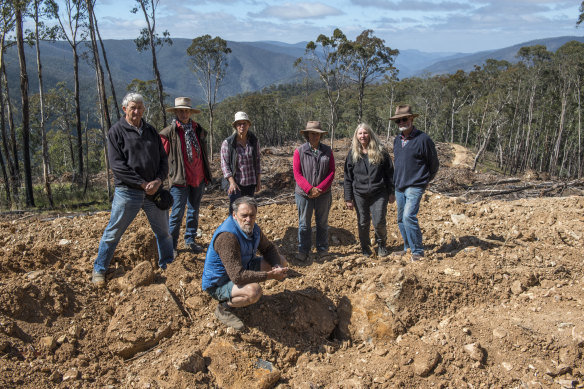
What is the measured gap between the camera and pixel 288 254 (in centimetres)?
452

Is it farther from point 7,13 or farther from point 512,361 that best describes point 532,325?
point 7,13

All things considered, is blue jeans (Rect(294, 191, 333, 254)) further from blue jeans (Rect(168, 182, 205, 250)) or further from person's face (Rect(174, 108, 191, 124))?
person's face (Rect(174, 108, 191, 124))

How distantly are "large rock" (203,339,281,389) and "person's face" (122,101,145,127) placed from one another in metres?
2.02

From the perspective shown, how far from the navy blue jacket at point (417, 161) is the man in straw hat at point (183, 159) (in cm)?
208

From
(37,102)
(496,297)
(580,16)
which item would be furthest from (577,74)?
(37,102)

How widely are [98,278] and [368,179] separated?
9.25 feet

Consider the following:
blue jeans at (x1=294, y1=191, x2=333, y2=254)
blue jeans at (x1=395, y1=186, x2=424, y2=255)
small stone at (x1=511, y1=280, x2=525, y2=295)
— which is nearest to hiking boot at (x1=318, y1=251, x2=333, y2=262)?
blue jeans at (x1=294, y1=191, x2=333, y2=254)

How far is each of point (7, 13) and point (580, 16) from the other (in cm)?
2665

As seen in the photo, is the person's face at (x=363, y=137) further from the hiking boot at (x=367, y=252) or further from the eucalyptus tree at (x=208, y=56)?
the eucalyptus tree at (x=208, y=56)

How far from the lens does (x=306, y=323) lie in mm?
3018

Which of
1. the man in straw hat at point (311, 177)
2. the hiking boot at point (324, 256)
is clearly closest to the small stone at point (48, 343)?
the man in straw hat at point (311, 177)

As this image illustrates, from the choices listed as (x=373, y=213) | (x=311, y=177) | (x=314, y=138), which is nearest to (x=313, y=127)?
(x=314, y=138)

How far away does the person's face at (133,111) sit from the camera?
10.7ft

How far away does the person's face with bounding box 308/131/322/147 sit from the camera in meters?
4.00
